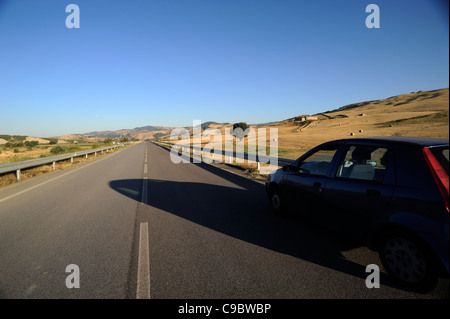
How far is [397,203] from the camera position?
9.30ft

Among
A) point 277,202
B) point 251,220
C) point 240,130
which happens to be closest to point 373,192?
point 277,202

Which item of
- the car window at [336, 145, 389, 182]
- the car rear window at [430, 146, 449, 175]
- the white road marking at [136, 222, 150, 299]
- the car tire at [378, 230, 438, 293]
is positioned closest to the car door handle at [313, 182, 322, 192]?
the car window at [336, 145, 389, 182]

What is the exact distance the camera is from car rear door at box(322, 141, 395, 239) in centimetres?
308

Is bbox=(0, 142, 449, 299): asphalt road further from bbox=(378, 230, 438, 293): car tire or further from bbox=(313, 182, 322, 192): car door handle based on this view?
bbox=(313, 182, 322, 192): car door handle

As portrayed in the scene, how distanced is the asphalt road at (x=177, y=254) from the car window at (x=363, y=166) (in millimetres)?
1215

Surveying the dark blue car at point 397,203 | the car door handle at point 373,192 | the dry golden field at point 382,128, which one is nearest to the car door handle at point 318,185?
the dark blue car at point 397,203

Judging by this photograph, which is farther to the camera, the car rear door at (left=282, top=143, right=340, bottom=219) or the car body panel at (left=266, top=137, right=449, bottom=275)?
the car rear door at (left=282, top=143, right=340, bottom=219)

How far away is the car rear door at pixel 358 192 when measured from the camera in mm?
3084

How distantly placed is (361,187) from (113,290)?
3.44m

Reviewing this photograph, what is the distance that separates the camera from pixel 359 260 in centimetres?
347

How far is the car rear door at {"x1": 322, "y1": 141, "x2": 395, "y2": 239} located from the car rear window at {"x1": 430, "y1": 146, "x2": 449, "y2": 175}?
1.41ft

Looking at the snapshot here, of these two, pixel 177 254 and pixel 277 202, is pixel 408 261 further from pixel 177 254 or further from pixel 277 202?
pixel 177 254
